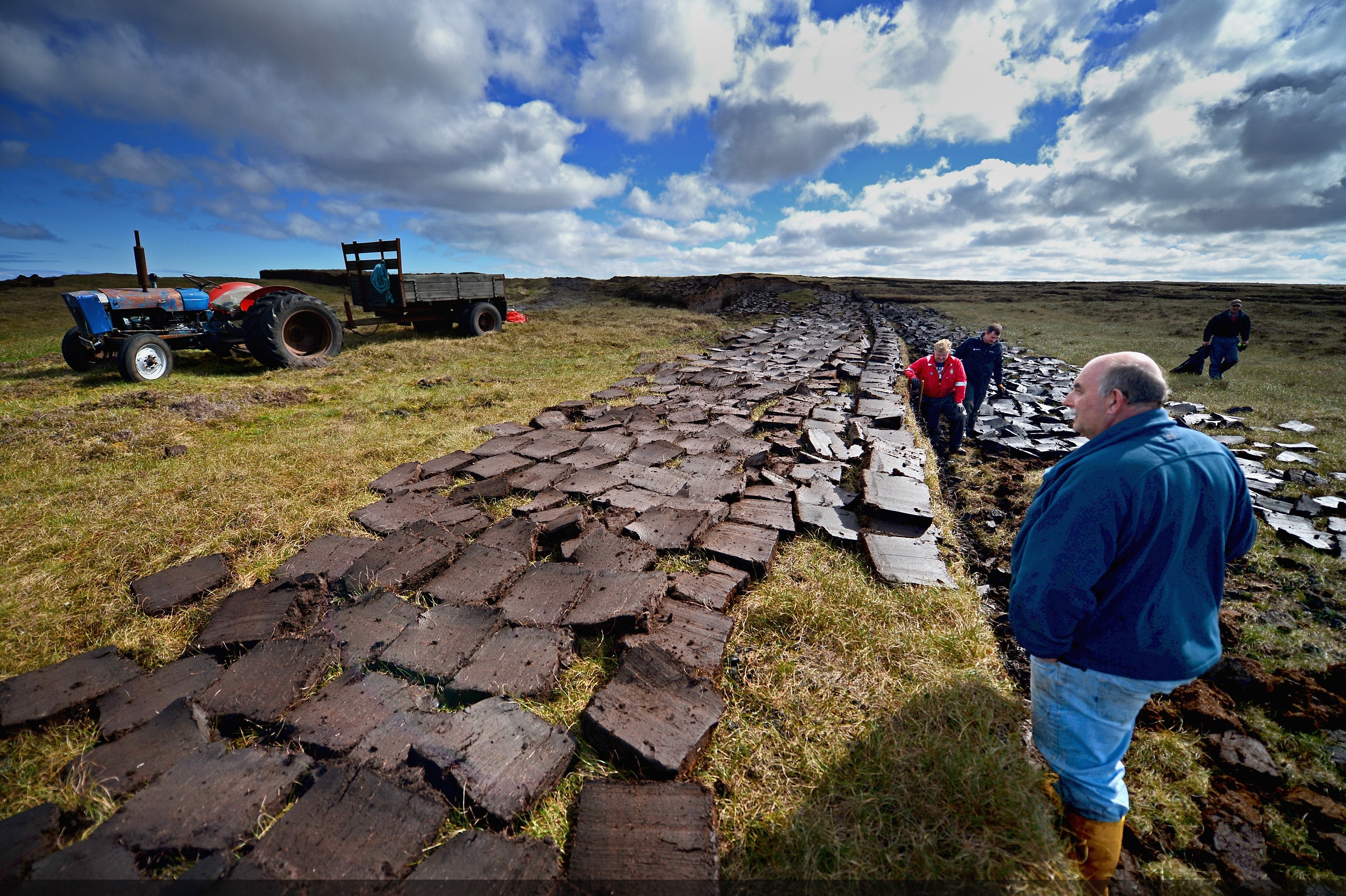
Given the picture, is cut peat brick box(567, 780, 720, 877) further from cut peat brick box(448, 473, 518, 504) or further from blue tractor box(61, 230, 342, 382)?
blue tractor box(61, 230, 342, 382)

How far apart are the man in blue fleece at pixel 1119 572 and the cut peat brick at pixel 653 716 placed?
1303 millimetres

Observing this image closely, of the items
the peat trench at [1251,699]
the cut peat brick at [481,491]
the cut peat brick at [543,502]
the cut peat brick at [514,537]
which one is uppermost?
the cut peat brick at [481,491]

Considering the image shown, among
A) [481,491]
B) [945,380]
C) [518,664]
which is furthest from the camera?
[945,380]

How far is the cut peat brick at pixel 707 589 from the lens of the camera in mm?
2986

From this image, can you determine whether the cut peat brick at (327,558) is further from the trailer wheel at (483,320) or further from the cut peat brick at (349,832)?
the trailer wheel at (483,320)

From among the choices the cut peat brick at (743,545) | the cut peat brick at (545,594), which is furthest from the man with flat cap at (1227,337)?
the cut peat brick at (545,594)

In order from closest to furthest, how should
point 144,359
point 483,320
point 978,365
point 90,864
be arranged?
1. point 90,864
2. point 978,365
3. point 144,359
4. point 483,320

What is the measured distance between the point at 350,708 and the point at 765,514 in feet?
9.45

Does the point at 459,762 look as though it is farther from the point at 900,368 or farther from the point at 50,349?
the point at 50,349

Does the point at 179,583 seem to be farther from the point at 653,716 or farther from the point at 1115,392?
the point at 1115,392

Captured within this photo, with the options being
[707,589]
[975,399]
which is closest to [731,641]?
[707,589]

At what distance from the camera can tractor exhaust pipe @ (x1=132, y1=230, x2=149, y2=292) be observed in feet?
27.8

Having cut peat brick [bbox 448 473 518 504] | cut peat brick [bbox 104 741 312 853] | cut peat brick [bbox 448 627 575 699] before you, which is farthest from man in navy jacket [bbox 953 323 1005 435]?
cut peat brick [bbox 104 741 312 853]

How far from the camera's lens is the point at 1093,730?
1813 mm
